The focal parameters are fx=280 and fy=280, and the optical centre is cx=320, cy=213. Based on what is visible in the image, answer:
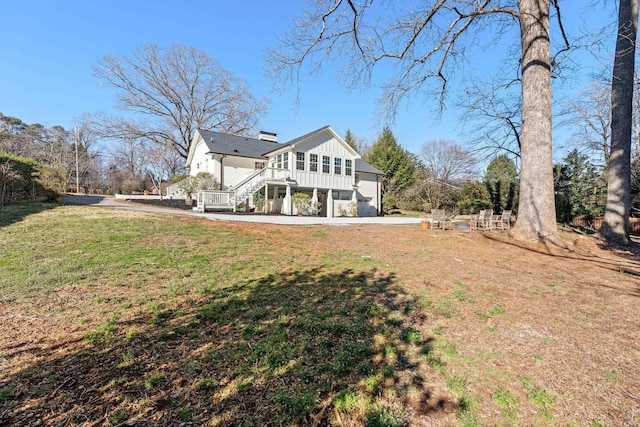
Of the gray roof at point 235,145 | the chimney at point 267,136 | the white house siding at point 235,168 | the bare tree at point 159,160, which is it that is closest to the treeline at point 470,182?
the chimney at point 267,136

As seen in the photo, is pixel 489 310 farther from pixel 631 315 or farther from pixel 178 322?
pixel 178 322

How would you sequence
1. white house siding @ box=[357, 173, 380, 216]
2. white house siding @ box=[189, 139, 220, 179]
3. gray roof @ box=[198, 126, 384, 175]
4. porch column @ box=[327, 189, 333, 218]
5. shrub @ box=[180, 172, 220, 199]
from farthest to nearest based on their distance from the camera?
white house siding @ box=[357, 173, 380, 216] → porch column @ box=[327, 189, 333, 218] → gray roof @ box=[198, 126, 384, 175] → white house siding @ box=[189, 139, 220, 179] → shrub @ box=[180, 172, 220, 199]

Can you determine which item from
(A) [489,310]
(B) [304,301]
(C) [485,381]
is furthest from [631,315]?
(B) [304,301]

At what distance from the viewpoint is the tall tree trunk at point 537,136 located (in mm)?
7941

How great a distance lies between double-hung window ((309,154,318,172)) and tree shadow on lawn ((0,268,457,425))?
1758 centimetres

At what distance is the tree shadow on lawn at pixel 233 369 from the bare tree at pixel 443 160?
35766mm

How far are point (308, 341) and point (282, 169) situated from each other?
55.6 feet

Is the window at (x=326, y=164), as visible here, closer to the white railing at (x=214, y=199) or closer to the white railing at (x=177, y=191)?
the white railing at (x=214, y=199)

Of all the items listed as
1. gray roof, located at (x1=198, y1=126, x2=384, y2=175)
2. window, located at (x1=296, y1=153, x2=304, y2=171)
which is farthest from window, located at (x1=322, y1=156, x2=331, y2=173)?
gray roof, located at (x1=198, y1=126, x2=384, y2=175)

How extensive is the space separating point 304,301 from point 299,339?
3.20 ft

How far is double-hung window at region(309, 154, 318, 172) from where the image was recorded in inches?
812

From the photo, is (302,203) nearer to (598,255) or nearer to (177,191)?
(177,191)

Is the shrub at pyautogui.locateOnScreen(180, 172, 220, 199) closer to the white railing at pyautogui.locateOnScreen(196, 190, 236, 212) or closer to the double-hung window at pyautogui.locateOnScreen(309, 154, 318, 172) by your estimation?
the white railing at pyautogui.locateOnScreen(196, 190, 236, 212)

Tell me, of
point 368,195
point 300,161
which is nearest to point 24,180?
point 300,161
